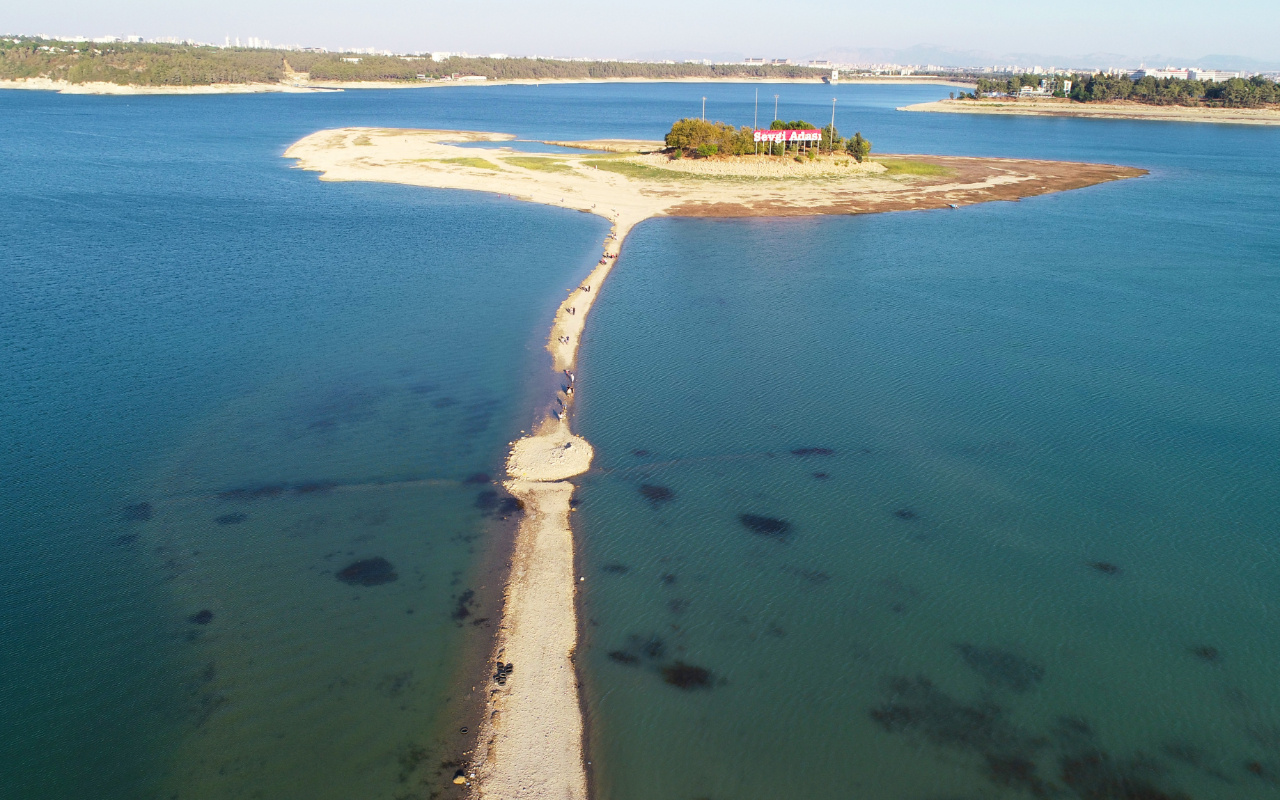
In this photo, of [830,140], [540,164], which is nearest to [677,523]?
[540,164]

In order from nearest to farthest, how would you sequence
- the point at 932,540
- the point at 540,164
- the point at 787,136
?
1. the point at 932,540
2. the point at 787,136
3. the point at 540,164

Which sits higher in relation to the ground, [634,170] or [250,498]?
[634,170]

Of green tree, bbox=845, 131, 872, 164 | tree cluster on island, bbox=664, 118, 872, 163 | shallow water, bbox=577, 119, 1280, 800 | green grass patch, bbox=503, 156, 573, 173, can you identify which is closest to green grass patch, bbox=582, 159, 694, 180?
green grass patch, bbox=503, 156, 573, 173

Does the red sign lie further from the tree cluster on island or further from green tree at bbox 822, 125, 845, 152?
green tree at bbox 822, 125, 845, 152

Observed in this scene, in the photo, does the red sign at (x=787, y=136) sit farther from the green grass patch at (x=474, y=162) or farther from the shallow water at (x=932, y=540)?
the shallow water at (x=932, y=540)

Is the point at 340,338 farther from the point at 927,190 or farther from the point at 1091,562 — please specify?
the point at 927,190

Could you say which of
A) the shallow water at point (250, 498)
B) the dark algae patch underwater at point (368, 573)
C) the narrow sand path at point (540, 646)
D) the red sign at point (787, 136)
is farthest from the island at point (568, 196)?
the dark algae patch underwater at point (368, 573)

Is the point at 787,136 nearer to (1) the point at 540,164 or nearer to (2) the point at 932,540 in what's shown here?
(1) the point at 540,164
